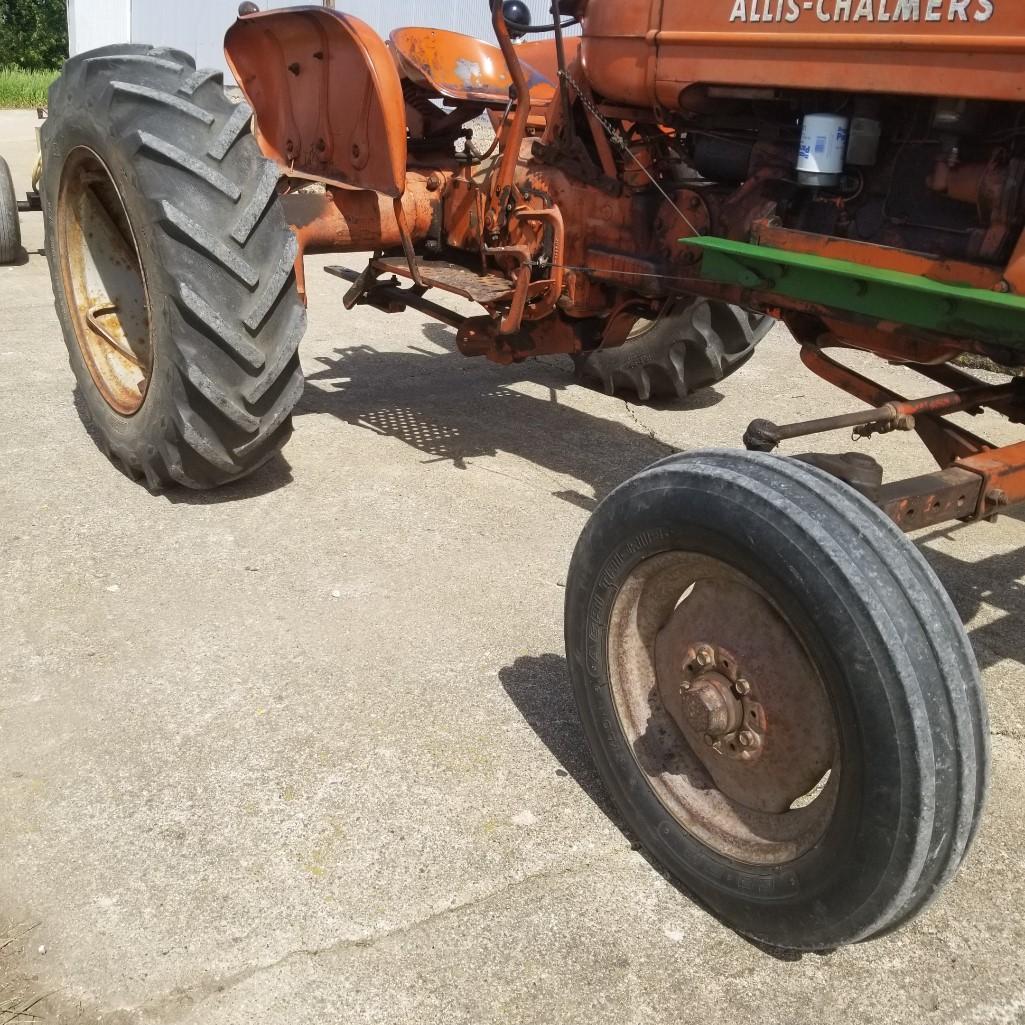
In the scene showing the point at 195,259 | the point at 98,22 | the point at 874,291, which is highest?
the point at 98,22

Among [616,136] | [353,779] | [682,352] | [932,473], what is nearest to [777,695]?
[932,473]

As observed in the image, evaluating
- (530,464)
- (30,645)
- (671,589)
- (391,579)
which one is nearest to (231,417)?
(391,579)

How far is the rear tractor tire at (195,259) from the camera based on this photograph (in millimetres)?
3527

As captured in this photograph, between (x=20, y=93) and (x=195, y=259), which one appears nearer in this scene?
(x=195, y=259)

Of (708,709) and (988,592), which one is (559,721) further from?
(988,592)

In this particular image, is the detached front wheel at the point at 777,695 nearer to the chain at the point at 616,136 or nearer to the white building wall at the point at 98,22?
the chain at the point at 616,136

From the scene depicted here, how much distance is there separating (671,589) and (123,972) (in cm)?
126

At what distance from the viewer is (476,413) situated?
5.14 metres

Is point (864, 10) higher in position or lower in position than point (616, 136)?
higher

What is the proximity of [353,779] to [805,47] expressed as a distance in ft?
6.94

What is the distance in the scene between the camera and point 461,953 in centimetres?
211

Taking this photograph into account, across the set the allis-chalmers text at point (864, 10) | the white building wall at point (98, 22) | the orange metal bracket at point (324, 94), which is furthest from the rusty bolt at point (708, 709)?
the white building wall at point (98, 22)

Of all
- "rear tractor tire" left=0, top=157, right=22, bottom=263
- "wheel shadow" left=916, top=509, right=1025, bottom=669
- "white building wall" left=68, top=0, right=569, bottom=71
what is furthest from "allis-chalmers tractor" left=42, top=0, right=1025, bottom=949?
"white building wall" left=68, top=0, right=569, bottom=71

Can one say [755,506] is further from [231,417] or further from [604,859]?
[231,417]
